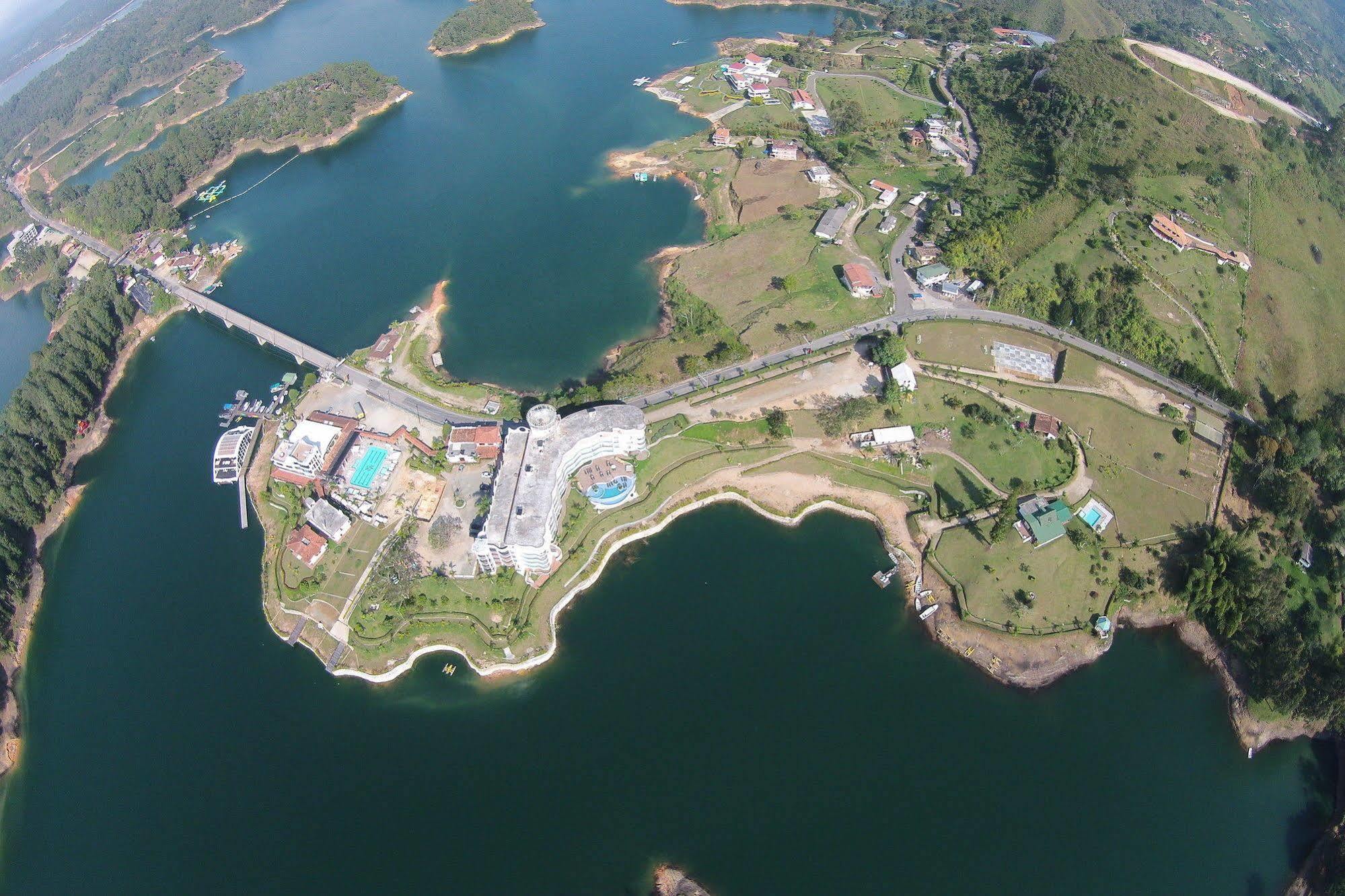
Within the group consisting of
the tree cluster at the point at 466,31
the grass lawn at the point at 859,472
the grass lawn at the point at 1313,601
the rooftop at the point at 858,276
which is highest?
the tree cluster at the point at 466,31

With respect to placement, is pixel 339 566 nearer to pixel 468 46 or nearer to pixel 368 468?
pixel 368 468

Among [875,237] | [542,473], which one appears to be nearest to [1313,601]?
[875,237]

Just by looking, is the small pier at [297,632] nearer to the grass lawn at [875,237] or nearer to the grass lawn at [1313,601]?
the grass lawn at [875,237]

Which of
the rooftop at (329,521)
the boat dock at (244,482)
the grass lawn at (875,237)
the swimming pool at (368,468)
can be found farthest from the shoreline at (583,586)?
the grass lawn at (875,237)

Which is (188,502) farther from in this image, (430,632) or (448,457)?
(430,632)

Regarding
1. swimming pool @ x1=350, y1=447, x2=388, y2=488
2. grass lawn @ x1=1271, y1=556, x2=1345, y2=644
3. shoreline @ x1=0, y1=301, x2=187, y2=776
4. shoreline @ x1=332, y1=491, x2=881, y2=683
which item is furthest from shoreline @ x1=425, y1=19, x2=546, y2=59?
grass lawn @ x1=1271, y1=556, x2=1345, y2=644

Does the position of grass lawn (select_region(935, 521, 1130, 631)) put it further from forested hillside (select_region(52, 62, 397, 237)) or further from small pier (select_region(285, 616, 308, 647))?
forested hillside (select_region(52, 62, 397, 237))
